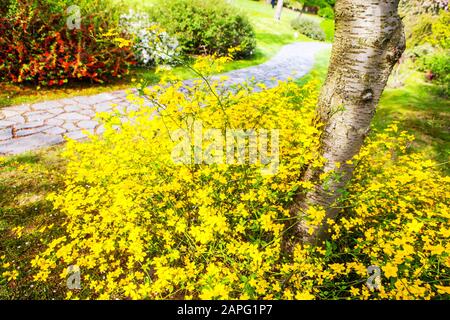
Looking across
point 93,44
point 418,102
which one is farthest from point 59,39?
point 418,102

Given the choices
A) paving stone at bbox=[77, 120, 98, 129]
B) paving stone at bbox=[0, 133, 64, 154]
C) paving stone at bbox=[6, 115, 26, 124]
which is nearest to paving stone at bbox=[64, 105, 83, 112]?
paving stone at bbox=[77, 120, 98, 129]

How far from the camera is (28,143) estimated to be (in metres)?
4.21

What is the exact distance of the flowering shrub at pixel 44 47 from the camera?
540 cm

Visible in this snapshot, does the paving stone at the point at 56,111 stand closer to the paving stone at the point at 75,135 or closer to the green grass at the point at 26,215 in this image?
the paving stone at the point at 75,135

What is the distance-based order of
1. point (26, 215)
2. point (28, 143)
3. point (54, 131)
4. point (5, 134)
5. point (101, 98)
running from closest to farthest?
point (26, 215), point (28, 143), point (5, 134), point (54, 131), point (101, 98)

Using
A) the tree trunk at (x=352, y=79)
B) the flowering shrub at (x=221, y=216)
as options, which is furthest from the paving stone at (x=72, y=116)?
the tree trunk at (x=352, y=79)

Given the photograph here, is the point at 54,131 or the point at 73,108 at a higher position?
the point at 73,108

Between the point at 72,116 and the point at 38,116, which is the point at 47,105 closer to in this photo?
the point at 38,116

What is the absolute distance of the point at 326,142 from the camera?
2.42m

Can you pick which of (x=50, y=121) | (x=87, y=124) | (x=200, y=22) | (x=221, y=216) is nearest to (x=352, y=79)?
(x=221, y=216)

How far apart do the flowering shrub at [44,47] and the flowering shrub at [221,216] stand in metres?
3.43

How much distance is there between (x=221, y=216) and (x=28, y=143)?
141 inches

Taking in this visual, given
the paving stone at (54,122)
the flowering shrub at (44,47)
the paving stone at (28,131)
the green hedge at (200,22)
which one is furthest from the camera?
the green hedge at (200,22)

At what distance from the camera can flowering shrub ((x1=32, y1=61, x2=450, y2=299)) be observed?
2150 mm
